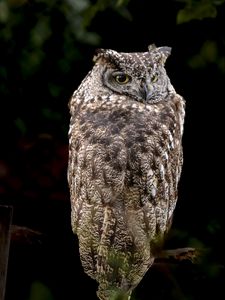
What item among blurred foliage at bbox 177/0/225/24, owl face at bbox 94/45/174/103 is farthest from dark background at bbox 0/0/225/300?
owl face at bbox 94/45/174/103

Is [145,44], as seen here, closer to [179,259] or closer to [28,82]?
[28,82]

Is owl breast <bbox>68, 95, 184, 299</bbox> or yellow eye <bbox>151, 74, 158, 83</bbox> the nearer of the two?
owl breast <bbox>68, 95, 184, 299</bbox>

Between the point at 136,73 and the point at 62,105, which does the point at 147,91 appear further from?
the point at 62,105

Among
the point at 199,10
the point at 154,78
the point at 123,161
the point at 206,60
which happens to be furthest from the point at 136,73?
the point at 206,60

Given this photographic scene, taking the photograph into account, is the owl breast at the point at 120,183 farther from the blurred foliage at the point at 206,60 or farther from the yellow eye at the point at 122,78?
the blurred foliage at the point at 206,60

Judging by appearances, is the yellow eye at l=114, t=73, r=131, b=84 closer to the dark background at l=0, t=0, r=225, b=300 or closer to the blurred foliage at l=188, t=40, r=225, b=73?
the dark background at l=0, t=0, r=225, b=300

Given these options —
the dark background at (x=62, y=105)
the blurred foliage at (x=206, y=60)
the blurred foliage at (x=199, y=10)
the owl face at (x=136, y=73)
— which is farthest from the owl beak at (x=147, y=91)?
the blurred foliage at (x=206, y=60)

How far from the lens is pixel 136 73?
275 centimetres

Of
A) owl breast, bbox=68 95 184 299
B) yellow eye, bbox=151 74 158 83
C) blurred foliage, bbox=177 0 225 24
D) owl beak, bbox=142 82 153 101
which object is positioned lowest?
owl breast, bbox=68 95 184 299

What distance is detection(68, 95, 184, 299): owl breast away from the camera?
255 centimetres

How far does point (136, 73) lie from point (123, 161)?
0.30 m

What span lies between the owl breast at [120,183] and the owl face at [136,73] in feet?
0.20

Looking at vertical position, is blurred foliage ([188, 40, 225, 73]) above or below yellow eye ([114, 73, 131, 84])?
below

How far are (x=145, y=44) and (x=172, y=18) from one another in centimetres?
16
